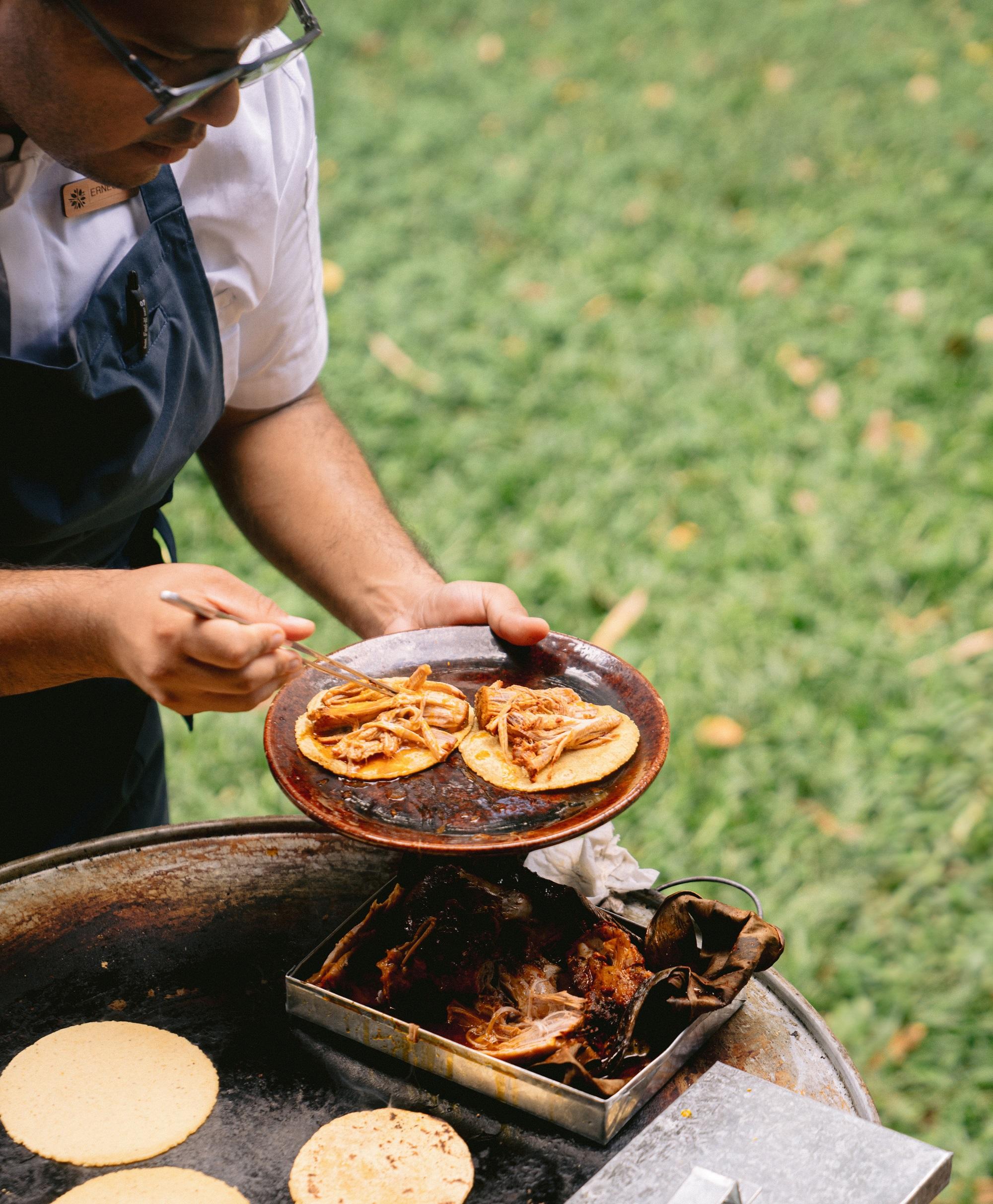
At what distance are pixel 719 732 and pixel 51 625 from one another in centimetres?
265

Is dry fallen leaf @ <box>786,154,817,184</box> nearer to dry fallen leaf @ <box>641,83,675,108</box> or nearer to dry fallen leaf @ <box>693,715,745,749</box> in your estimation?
dry fallen leaf @ <box>641,83,675,108</box>

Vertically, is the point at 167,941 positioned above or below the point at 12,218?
below

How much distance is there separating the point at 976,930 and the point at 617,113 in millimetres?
5246

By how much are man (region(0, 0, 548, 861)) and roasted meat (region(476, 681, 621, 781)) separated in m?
0.14

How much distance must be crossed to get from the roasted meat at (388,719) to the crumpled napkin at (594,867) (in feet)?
0.83

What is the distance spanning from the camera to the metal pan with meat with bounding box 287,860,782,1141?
64.9 inches

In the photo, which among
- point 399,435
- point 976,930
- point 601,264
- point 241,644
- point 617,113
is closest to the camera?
point 241,644

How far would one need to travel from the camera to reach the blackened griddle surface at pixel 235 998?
5.24ft

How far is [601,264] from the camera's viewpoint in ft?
19.9

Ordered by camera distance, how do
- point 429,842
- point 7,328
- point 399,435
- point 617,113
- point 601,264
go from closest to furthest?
point 429,842 < point 7,328 < point 399,435 < point 601,264 < point 617,113

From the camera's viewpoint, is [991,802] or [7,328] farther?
[991,802]

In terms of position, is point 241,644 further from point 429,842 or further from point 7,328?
point 7,328

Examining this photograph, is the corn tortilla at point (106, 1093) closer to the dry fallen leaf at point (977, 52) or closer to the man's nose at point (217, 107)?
the man's nose at point (217, 107)

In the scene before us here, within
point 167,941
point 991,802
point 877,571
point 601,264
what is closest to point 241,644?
point 167,941
